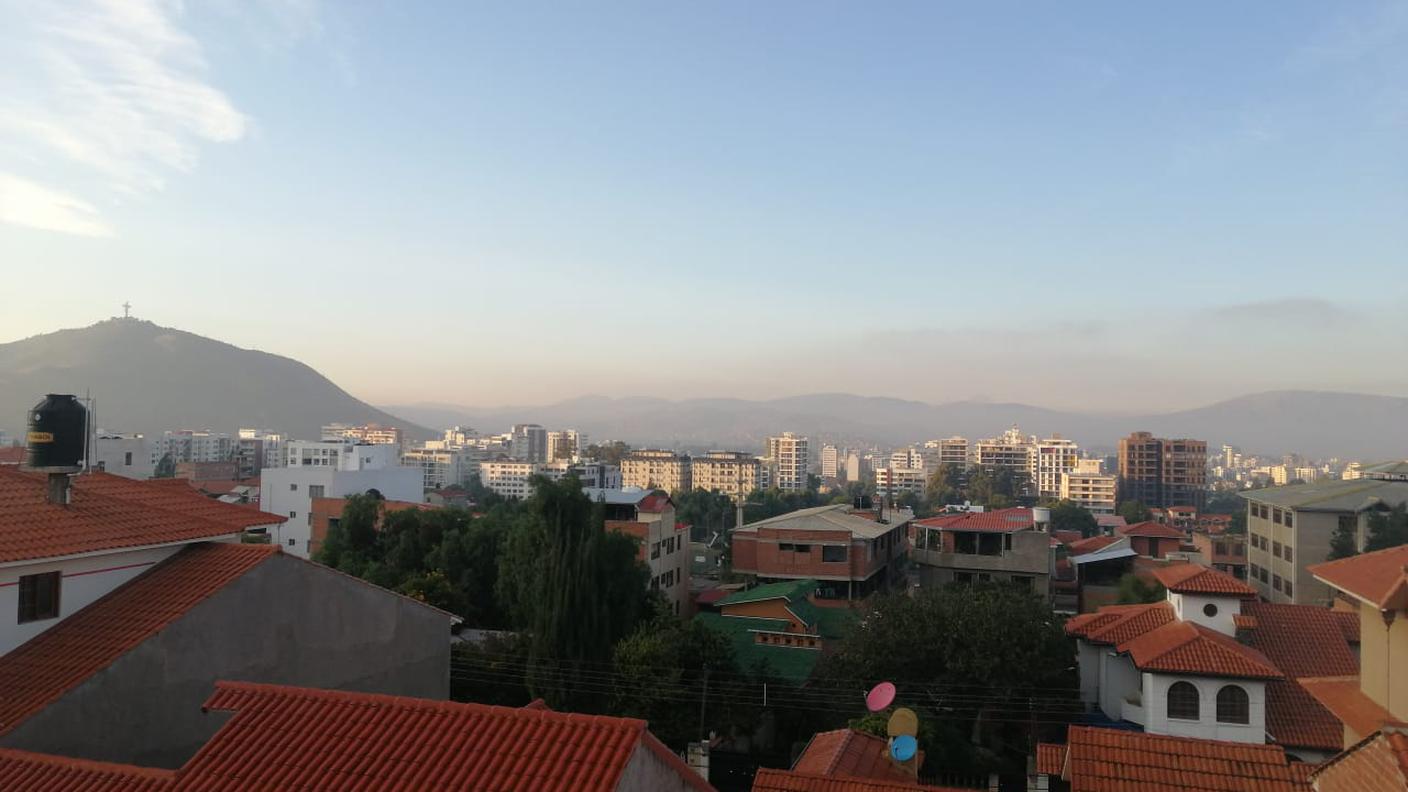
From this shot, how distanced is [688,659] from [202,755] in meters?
12.2

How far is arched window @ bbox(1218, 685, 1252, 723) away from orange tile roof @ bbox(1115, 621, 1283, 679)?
415 mm

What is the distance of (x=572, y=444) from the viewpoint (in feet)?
586

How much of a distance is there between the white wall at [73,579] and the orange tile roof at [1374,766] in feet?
35.5

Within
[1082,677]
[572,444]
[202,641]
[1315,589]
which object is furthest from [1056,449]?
[202,641]

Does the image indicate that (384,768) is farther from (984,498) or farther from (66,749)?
(984,498)

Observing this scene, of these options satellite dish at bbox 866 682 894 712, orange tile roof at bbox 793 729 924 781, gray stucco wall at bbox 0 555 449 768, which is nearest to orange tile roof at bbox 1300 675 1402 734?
orange tile roof at bbox 793 729 924 781

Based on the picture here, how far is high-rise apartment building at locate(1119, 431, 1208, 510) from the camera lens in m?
116

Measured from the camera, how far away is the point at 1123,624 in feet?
60.4

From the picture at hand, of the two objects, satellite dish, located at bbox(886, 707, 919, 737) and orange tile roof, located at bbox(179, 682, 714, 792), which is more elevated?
orange tile roof, located at bbox(179, 682, 714, 792)

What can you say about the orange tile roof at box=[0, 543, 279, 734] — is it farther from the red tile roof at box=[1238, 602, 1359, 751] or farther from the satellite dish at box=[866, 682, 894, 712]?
the red tile roof at box=[1238, 602, 1359, 751]

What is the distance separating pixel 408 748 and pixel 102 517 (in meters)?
5.80

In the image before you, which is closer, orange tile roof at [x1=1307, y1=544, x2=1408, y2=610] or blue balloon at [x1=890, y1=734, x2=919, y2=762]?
orange tile roof at [x1=1307, y1=544, x2=1408, y2=610]

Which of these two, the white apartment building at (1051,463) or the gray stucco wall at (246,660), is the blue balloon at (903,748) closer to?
the gray stucco wall at (246,660)

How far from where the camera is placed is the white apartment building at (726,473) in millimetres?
136000
